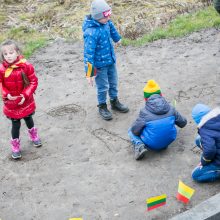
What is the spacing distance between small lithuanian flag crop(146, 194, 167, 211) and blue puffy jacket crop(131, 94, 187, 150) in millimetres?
966

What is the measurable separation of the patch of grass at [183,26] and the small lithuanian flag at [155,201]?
4.84 metres

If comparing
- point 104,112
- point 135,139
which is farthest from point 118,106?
point 135,139

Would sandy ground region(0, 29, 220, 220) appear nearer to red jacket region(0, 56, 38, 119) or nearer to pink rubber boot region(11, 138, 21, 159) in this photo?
pink rubber boot region(11, 138, 21, 159)

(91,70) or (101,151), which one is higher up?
(91,70)

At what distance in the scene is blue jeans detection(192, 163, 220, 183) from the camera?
4500 millimetres

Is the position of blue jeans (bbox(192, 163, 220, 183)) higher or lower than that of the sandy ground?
higher

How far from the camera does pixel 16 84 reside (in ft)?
16.7

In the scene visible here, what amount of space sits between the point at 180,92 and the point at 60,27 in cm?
474

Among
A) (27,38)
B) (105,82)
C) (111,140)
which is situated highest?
(105,82)

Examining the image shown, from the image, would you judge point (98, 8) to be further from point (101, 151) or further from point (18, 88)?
point (101, 151)

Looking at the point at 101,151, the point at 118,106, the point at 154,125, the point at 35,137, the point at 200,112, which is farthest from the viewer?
the point at 118,106

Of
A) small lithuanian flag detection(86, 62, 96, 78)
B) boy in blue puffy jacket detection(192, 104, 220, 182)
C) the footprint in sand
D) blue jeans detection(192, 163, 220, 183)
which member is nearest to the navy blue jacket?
boy in blue puffy jacket detection(192, 104, 220, 182)

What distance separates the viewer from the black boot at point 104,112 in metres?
6.05

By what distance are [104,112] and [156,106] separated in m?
1.26
